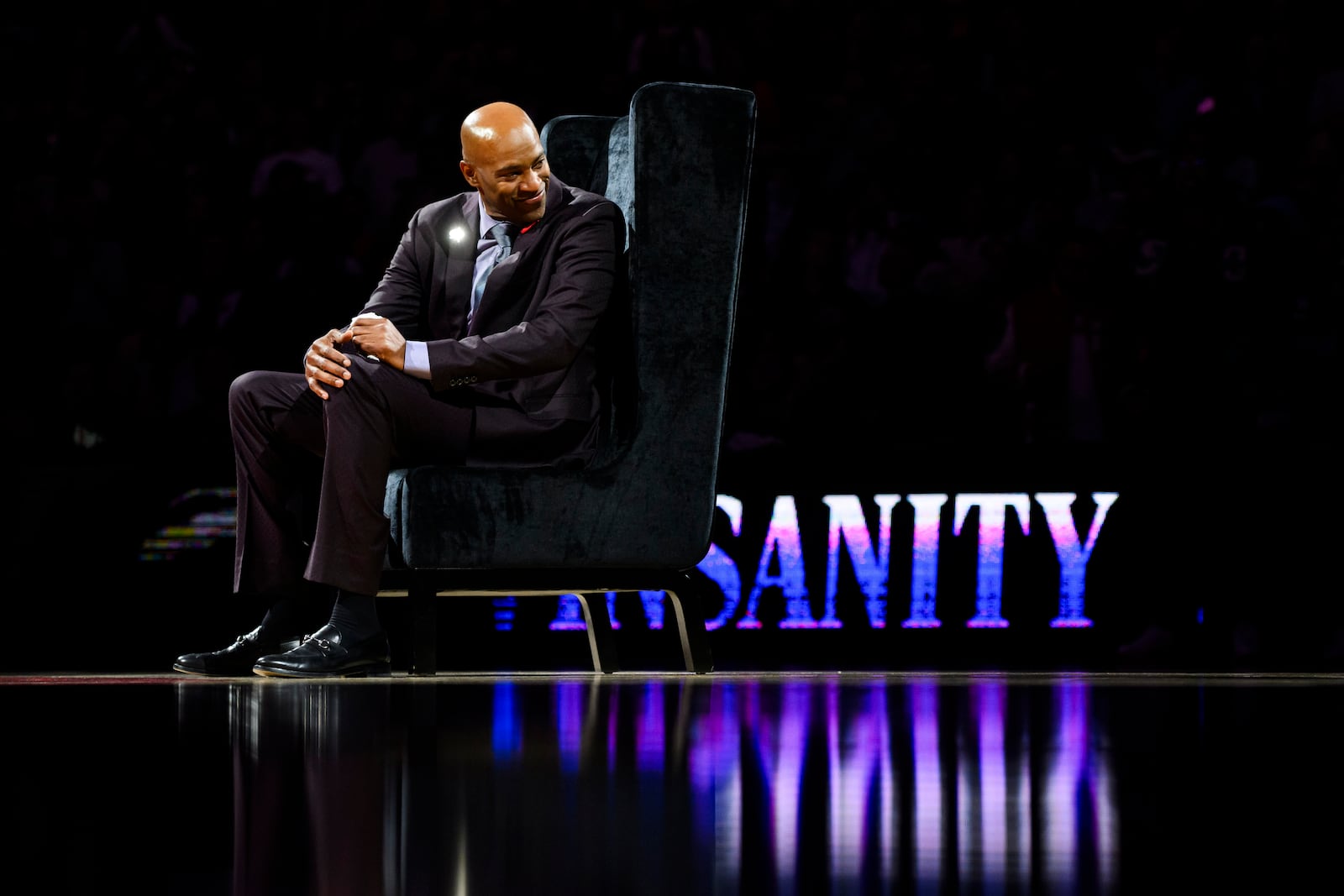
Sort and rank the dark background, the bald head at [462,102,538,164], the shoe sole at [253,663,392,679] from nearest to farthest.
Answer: the shoe sole at [253,663,392,679]
the bald head at [462,102,538,164]
the dark background

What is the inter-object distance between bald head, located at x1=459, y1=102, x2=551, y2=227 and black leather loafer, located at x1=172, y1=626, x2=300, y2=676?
0.71 meters

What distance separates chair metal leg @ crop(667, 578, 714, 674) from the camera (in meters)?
2.23

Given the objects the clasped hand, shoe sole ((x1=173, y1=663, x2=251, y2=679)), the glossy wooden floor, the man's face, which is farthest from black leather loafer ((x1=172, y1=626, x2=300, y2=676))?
the man's face

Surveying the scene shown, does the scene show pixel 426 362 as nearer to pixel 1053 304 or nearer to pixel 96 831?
pixel 96 831

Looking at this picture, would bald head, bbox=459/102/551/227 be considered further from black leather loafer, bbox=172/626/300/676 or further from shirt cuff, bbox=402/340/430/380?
black leather loafer, bbox=172/626/300/676

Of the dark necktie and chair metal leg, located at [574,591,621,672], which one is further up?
the dark necktie

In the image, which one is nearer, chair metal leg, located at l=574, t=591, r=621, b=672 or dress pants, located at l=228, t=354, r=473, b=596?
dress pants, located at l=228, t=354, r=473, b=596

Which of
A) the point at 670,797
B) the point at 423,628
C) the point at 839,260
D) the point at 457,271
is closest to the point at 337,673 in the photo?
the point at 423,628

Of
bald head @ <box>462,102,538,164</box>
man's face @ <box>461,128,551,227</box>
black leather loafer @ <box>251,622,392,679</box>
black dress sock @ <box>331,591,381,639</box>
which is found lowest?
black leather loafer @ <box>251,622,392,679</box>

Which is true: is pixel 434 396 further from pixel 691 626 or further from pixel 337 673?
pixel 691 626

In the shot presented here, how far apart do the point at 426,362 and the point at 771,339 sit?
1.95 m

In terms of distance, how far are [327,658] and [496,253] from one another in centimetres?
68

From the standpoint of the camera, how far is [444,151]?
14.9 ft

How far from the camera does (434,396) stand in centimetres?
210
